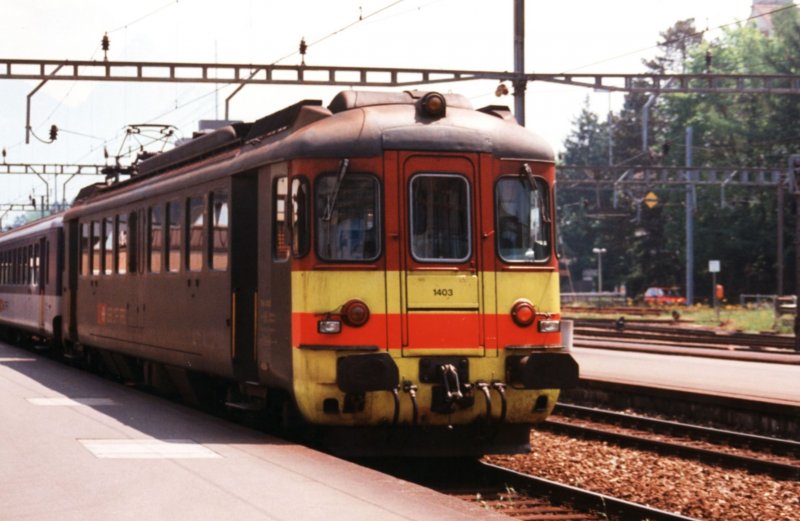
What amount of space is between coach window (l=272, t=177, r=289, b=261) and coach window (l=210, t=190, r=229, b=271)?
4.03 feet

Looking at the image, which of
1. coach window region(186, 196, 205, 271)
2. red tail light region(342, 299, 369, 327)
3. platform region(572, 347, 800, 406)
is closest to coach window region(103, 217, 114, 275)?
coach window region(186, 196, 205, 271)

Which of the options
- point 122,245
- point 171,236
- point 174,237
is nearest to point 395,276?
point 174,237

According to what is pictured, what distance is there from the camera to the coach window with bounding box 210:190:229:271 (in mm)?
14277

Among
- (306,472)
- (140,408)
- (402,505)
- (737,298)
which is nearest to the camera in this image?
(402,505)

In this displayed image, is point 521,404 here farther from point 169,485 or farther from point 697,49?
point 697,49

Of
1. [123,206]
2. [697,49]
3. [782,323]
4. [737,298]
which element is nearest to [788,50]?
[697,49]

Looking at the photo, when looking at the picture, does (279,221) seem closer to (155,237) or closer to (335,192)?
(335,192)

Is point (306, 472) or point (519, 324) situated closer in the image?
point (306, 472)

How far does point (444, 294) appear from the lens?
40.9ft

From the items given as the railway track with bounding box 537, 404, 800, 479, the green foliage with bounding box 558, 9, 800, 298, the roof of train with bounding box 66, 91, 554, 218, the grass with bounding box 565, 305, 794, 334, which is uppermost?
the green foliage with bounding box 558, 9, 800, 298

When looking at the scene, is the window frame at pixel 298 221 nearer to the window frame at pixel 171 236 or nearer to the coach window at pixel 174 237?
the window frame at pixel 171 236

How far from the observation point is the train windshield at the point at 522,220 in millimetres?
12797

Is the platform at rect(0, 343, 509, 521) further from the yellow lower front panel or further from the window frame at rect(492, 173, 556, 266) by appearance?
the window frame at rect(492, 173, 556, 266)

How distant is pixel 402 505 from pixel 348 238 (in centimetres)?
361
